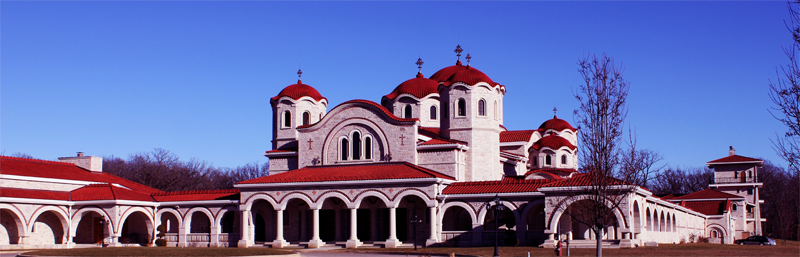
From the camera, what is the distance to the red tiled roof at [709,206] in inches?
2643

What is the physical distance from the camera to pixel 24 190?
155 feet

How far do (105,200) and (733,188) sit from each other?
175 feet

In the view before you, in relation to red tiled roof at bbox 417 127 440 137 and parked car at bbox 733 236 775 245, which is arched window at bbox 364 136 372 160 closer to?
red tiled roof at bbox 417 127 440 137

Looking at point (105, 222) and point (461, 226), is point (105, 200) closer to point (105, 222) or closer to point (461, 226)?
point (105, 222)

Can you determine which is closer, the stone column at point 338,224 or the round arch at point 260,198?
the round arch at point 260,198

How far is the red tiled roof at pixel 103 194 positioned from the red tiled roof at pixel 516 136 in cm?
2528

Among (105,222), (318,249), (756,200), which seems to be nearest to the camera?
(318,249)

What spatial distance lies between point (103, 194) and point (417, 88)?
21.1 meters

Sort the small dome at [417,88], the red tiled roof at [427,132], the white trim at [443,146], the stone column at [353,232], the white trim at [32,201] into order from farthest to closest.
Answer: the small dome at [417,88]
the red tiled roof at [427,132]
the white trim at [443,146]
the stone column at [353,232]
the white trim at [32,201]

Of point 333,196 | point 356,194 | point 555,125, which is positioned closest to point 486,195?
point 356,194

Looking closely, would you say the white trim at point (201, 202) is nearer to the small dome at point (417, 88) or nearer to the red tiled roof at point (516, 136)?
the small dome at point (417, 88)

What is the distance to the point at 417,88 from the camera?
5681 centimetres

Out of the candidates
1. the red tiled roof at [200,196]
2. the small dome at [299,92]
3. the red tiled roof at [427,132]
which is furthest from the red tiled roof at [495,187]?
the small dome at [299,92]

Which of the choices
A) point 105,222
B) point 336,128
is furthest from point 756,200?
point 105,222
